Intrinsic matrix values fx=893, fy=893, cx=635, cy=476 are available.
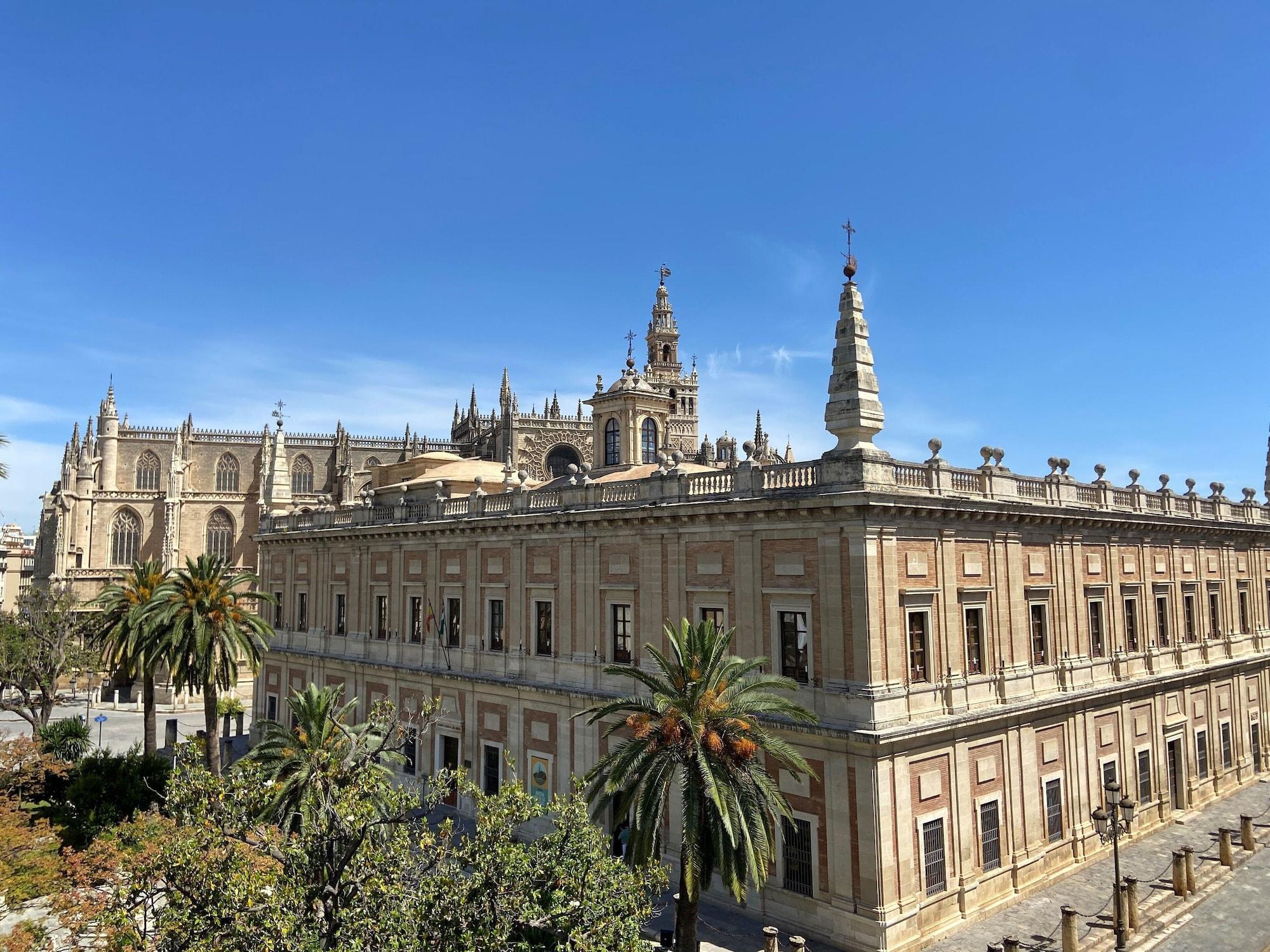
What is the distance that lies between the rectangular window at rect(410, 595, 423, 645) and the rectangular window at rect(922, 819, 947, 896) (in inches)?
725

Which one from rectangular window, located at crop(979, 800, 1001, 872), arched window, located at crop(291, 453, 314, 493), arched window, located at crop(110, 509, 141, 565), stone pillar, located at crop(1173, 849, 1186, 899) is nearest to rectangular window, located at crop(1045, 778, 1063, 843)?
rectangular window, located at crop(979, 800, 1001, 872)

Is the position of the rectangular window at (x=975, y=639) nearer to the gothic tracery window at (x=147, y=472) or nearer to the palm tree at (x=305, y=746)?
the palm tree at (x=305, y=746)

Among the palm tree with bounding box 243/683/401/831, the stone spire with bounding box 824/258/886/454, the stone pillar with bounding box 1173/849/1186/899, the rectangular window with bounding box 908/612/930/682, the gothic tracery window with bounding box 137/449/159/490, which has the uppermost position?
the gothic tracery window with bounding box 137/449/159/490

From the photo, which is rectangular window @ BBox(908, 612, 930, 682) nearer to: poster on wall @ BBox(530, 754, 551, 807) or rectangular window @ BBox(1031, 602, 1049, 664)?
rectangular window @ BBox(1031, 602, 1049, 664)

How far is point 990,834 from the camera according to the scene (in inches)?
Result: 813

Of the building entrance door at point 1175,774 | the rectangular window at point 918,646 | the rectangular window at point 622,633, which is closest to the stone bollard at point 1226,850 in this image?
the building entrance door at point 1175,774

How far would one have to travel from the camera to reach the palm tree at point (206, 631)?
26625 millimetres

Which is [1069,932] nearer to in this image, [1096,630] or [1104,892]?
[1104,892]

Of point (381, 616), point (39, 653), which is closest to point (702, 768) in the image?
point (381, 616)

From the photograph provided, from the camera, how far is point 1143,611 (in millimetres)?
27844

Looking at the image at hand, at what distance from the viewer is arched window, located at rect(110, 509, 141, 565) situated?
7175 cm

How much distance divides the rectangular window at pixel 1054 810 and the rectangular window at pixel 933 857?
467 centimetres

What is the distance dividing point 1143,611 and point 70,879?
28496 millimetres

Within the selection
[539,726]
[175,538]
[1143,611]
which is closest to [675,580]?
[539,726]
